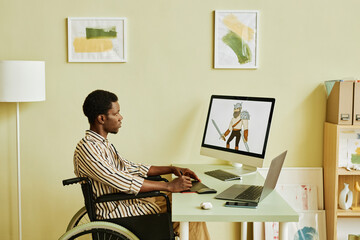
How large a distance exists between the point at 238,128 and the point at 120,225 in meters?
1.07

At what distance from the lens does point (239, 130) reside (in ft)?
9.57

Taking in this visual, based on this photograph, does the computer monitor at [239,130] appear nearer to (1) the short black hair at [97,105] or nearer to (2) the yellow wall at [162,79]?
(2) the yellow wall at [162,79]

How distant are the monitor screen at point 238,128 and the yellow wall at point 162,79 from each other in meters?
0.24

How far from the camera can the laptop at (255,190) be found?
2.11 meters

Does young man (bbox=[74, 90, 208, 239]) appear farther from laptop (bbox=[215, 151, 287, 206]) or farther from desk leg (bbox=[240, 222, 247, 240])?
desk leg (bbox=[240, 222, 247, 240])

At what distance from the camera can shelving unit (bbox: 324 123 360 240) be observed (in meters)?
3.06

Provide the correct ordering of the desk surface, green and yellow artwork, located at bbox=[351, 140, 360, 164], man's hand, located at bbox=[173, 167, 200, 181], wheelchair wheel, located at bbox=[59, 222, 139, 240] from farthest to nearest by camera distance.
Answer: green and yellow artwork, located at bbox=[351, 140, 360, 164]
man's hand, located at bbox=[173, 167, 200, 181]
wheelchair wheel, located at bbox=[59, 222, 139, 240]
the desk surface

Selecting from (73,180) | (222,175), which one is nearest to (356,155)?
(222,175)

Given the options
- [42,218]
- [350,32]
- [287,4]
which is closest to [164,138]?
[42,218]

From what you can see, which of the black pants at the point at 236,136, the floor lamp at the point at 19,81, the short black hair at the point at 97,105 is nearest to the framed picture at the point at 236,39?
the black pants at the point at 236,136

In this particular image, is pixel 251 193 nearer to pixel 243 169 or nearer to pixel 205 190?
pixel 205 190

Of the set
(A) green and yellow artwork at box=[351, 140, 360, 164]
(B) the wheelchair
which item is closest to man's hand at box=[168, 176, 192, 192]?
(B) the wheelchair

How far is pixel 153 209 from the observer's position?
2490mm

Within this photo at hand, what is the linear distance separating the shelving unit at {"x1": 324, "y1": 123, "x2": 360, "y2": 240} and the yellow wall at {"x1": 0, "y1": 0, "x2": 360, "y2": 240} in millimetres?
123
